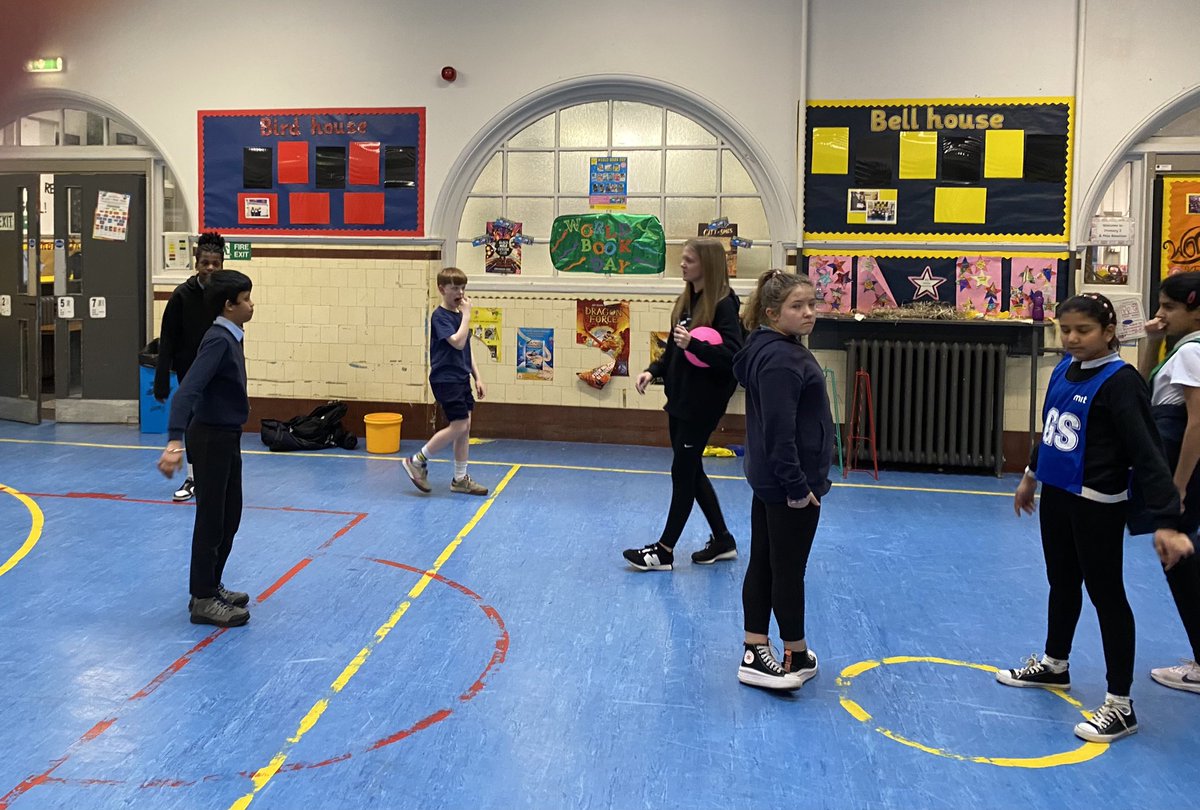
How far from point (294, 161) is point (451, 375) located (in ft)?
12.4

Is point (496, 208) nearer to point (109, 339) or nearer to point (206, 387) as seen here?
point (109, 339)

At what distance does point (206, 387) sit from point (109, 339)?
6.80m

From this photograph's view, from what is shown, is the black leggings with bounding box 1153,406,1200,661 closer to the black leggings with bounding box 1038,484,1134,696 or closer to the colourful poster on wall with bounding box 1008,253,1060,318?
the black leggings with bounding box 1038,484,1134,696

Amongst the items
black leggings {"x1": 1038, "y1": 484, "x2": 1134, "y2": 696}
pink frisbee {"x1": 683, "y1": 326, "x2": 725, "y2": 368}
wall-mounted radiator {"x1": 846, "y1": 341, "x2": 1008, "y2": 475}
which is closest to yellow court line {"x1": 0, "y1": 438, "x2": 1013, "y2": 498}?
wall-mounted radiator {"x1": 846, "y1": 341, "x2": 1008, "y2": 475}

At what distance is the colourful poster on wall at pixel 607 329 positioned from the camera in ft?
32.3

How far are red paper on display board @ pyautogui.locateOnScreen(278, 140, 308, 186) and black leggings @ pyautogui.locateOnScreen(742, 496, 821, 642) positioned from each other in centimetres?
719

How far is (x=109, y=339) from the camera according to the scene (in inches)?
423

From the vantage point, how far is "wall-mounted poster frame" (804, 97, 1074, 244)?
29.5 feet

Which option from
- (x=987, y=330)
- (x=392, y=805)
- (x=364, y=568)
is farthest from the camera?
(x=987, y=330)

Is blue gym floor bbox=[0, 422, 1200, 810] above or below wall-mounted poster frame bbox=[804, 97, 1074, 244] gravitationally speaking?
below

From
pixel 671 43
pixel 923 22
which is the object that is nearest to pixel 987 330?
pixel 923 22

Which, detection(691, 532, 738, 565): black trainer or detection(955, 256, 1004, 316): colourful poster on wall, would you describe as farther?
detection(955, 256, 1004, 316): colourful poster on wall

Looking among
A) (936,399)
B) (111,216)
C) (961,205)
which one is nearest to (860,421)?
(936,399)

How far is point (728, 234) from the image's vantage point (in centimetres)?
975
